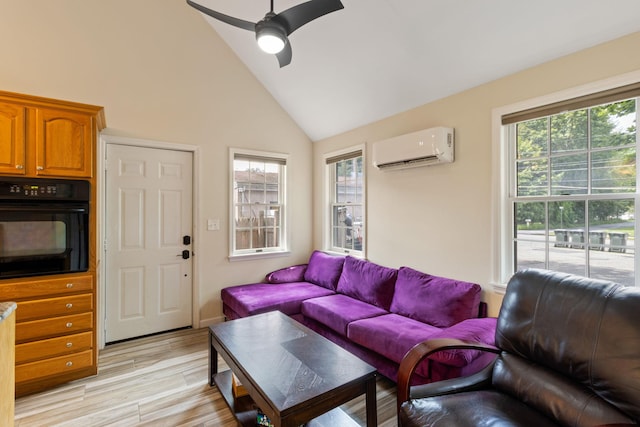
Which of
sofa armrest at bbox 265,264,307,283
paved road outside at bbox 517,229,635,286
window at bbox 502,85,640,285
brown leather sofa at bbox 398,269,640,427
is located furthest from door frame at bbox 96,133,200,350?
paved road outside at bbox 517,229,635,286

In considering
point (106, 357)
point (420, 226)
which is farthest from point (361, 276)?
point (106, 357)

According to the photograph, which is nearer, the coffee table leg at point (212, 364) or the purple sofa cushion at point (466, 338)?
the purple sofa cushion at point (466, 338)

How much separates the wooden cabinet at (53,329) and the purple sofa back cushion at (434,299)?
2.65 m

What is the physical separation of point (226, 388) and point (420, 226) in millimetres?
2226

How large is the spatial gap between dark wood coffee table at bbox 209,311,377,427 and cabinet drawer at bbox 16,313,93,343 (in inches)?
43.8

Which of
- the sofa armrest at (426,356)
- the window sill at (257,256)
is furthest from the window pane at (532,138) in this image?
the window sill at (257,256)

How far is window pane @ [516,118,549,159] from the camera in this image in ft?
7.65

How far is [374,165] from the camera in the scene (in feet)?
11.3

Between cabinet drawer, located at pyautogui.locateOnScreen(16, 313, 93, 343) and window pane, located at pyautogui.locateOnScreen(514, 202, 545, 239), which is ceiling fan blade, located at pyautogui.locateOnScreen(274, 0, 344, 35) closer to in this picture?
window pane, located at pyautogui.locateOnScreen(514, 202, 545, 239)

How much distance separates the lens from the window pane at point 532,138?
2.33 m

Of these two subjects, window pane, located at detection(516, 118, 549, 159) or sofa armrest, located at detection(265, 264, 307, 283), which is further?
sofa armrest, located at detection(265, 264, 307, 283)

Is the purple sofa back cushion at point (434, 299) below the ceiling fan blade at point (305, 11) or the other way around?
below

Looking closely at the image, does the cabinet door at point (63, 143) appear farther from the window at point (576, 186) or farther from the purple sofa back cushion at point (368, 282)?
the window at point (576, 186)

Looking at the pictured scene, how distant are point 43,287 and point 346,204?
123 inches
